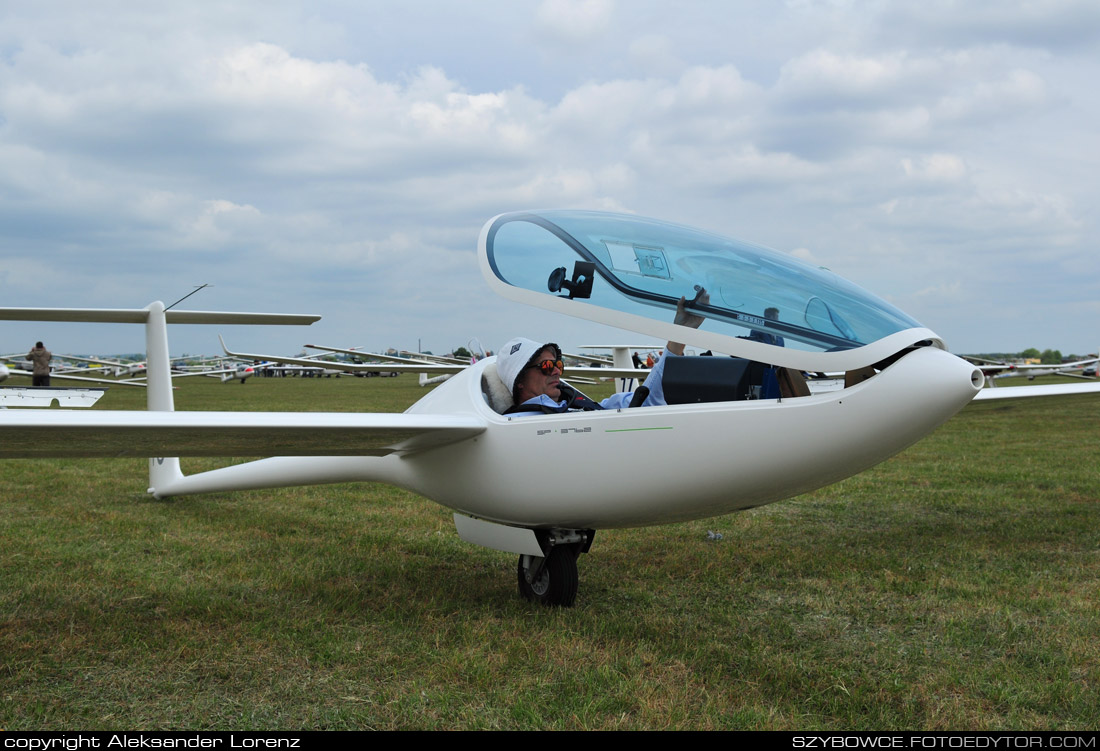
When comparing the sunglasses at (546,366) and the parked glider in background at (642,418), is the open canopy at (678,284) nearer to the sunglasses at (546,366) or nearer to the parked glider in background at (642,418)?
the parked glider in background at (642,418)

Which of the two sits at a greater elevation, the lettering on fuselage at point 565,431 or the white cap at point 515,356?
the white cap at point 515,356

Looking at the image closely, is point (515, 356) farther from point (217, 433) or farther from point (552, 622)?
point (217, 433)

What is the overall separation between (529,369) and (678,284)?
1.24 meters

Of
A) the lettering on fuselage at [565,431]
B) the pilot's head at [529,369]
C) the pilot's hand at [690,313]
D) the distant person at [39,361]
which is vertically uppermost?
the distant person at [39,361]

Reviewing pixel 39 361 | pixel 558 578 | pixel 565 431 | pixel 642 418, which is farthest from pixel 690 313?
pixel 39 361

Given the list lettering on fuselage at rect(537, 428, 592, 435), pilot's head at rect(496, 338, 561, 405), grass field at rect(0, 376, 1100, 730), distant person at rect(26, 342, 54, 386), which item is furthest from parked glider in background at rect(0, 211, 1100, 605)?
distant person at rect(26, 342, 54, 386)

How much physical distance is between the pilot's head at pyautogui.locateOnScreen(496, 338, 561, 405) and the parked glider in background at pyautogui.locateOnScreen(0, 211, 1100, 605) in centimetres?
12

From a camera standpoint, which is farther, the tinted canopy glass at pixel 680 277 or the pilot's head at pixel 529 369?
the pilot's head at pixel 529 369

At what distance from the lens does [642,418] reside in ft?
13.6

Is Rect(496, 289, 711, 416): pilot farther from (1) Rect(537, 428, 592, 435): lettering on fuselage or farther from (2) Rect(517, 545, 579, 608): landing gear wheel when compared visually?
(2) Rect(517, 545, 579, 608): landing gear wheel

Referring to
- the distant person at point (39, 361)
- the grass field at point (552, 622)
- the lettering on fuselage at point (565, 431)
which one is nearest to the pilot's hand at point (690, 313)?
the lettering on fuselage at point (565, 431)

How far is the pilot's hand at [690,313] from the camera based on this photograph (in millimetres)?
4012

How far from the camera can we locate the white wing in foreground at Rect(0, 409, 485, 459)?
3.86 meters
